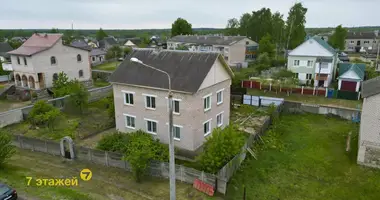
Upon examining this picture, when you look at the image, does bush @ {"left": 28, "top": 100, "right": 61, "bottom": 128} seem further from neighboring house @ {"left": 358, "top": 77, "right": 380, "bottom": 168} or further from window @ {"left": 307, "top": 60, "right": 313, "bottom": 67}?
window @ {"left": 307, "top": 60, "right": 313, "bottom": 67}

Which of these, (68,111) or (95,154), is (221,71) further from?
(68,111)

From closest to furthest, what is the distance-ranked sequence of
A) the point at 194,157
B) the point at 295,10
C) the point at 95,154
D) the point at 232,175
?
1. the point at 232,175
2. the point at 95,154
3. the point at 194,157
4. the point at 295,10

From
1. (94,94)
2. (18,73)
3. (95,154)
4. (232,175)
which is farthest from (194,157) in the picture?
(18,73)

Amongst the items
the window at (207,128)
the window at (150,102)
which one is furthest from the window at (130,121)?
the window at (207,128)

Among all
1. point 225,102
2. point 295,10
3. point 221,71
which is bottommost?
point 225,102

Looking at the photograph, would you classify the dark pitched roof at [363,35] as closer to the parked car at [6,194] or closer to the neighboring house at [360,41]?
the neighboring house at [360,41]

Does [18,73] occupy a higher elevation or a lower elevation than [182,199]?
higher

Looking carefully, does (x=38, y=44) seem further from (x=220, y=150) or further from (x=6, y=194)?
(x=220, y=150)
